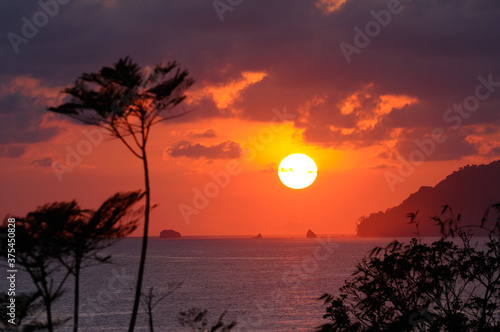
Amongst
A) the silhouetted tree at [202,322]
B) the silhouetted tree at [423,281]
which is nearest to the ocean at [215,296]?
the silhouetted tree at [202,322]

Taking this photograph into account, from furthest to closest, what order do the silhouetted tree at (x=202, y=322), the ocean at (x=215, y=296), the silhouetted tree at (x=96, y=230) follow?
the ocean at (x=215, y=296), the silhouetted tree at (x=202, y=322), the silhouetted tree at (x=96, y=230)

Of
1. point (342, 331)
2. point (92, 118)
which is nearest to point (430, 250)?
point (342, 331)

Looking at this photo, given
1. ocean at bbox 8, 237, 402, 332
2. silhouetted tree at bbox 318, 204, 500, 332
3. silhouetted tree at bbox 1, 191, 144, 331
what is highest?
silhouetted tree at bbox 1, 191, 144, 331

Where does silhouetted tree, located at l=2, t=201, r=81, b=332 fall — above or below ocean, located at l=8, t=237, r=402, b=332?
above

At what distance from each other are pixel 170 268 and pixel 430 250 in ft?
531

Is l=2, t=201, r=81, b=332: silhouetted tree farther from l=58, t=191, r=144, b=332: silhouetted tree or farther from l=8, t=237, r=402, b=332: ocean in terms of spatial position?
l=8, t=237, r=402, b=332: ocean

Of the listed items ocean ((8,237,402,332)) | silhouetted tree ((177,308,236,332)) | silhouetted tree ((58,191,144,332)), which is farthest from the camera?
ocean ((8,237,402,332))

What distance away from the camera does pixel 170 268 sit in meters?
181

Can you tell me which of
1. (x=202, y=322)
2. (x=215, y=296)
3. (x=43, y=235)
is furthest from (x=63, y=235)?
(x=215, y=296)

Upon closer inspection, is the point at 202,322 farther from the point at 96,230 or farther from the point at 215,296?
the point at 215,296

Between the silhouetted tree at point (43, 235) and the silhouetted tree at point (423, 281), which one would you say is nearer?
the silhouetted tree at point (43, 235)

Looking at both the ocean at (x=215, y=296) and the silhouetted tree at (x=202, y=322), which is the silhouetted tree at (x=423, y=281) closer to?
the silhouetted tree at (x=202, y=322)

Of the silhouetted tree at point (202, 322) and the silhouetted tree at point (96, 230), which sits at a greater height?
the silhouetted tree at point (96, 230)

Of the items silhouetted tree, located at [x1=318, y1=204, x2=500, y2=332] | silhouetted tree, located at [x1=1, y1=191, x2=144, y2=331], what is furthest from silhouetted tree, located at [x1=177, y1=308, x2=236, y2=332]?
silhouetted tree, located at [x1=1, y1=191, x2=144, y2=331]
